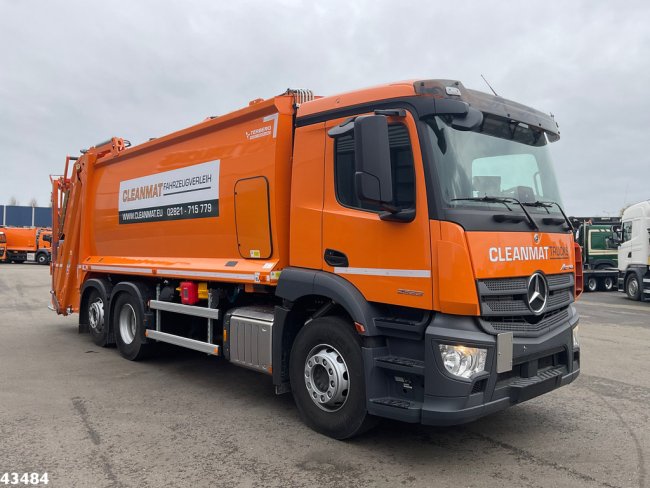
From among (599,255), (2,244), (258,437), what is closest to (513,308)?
(258,437)

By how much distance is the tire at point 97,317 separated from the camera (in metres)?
8.47

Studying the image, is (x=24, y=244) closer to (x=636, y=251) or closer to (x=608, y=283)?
(x=608, y=283)

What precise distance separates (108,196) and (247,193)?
4040 mm

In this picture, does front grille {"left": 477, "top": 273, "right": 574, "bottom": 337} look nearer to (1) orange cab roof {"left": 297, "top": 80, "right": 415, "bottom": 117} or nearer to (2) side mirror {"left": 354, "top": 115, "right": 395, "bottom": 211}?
(2) side mirror {"left": 354, "top": 115, "right": 395, "bottom": 211}

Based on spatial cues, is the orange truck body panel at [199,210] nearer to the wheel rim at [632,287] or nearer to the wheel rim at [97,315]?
the wheel rim at [97,315]

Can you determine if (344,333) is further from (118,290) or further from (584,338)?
(584,338)

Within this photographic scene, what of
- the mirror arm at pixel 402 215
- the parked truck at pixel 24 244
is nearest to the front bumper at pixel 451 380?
the mirror arm at pixel 402 215

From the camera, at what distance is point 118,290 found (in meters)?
8.01

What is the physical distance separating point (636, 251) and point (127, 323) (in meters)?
16.4

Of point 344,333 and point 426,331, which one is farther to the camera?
point 344,333

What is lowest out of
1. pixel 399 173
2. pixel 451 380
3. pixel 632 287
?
pixel 632 287

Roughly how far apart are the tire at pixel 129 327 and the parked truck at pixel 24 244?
1223 inches

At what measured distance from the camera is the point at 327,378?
15.0ft

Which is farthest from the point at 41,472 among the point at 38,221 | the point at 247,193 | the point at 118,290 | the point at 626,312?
the point at 38,221
